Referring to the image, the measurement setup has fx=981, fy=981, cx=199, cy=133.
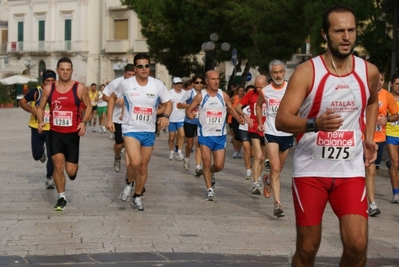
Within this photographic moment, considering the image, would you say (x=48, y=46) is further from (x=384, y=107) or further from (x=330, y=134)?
(x=330, y=134)

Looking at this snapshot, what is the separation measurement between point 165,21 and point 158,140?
14.4m

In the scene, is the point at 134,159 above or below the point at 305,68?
below

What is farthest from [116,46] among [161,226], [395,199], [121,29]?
[161,226]

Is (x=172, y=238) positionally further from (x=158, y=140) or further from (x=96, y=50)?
(x=96, y=50)

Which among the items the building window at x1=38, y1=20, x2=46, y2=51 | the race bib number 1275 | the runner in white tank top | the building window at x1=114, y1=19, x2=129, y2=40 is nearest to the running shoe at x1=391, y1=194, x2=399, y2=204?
the runner in white tank top

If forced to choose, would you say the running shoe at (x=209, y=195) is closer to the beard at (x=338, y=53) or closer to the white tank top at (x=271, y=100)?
the white tank top at (x=271, y=100)

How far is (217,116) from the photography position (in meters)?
13.9

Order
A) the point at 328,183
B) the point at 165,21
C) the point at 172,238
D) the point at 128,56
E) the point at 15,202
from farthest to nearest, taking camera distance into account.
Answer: the point at 128,56 → the point at 165,21 → the point at 15,202 → the point at 172,238 → the point at 328,183

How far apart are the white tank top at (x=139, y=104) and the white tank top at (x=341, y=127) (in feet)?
19.3

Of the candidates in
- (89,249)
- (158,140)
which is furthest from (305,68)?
(158,140)

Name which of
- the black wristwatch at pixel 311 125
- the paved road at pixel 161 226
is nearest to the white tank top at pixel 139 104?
the paved road at pixel 161 226

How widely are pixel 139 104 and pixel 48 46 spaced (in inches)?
2709

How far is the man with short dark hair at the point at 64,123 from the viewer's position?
1188 cm

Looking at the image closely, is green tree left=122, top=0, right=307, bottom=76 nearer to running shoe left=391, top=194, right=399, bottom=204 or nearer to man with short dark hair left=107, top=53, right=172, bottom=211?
running shoe left=391, top=194, right=399, bottom=204
